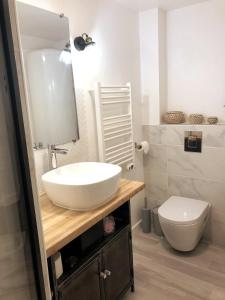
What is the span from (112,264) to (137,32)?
2.13m

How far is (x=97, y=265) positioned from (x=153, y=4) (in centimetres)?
223

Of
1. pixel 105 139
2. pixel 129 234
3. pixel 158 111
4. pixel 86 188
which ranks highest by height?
pixel 158 111

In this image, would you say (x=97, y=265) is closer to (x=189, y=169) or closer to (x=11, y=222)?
(x=11, y=222)

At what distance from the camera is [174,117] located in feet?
8.14

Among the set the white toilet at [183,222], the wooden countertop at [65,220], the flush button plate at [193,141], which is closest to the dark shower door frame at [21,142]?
the wooden countertop at [65,220]

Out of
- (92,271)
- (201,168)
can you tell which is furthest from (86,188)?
(201,168)

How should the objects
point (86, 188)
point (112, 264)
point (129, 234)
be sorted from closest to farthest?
point (86, 188), point (112, 264), point (129, 234)

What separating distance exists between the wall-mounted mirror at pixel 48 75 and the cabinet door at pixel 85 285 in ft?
2.69

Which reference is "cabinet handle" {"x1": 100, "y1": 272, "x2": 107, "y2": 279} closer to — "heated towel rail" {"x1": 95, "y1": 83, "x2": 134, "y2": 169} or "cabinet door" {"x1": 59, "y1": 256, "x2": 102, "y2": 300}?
"cabinet door" {"x1": 59, "y1": 256, "x2": 102, "y2": 300}

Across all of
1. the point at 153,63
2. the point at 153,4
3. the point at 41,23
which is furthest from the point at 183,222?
the point at 153,4

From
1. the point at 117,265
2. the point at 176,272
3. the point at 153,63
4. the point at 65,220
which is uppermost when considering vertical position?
the point at 153,63

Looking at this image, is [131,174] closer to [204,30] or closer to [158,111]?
[158,111]

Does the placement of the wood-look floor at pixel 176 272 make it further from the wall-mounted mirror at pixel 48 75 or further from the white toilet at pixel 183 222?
the wall-mounted mirror at pixel 48 75

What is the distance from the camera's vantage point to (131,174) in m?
2.57
